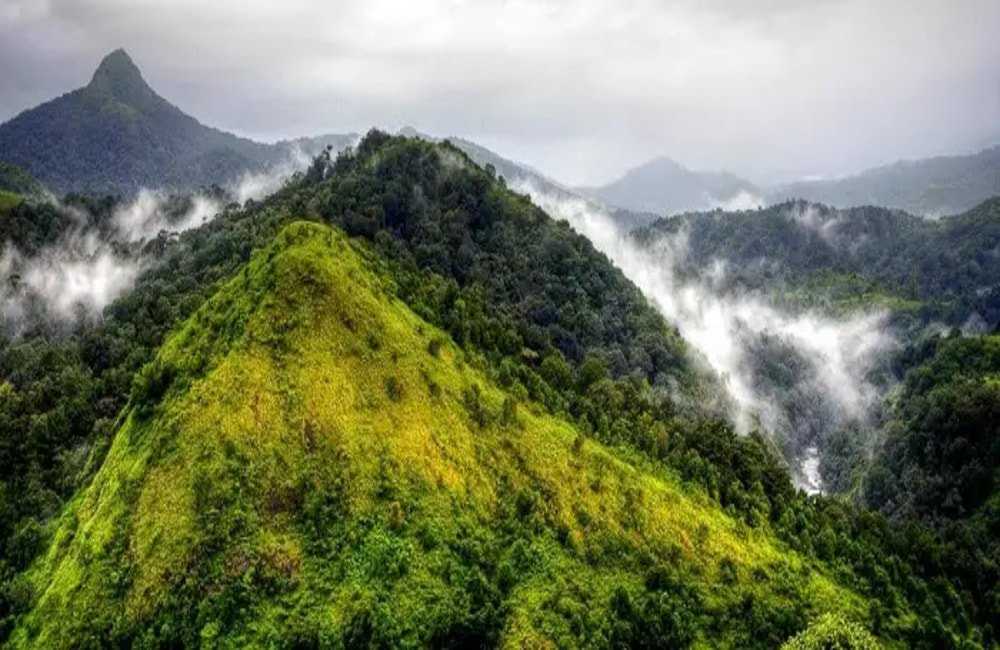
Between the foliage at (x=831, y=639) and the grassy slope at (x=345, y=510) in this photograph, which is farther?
the foliage at (x=831, y=639)

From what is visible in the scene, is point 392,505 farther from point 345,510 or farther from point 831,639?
point 831,639

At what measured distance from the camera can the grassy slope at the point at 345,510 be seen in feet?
167

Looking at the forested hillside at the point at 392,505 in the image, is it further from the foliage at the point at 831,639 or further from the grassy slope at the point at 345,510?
the foliage at the point at 831,639

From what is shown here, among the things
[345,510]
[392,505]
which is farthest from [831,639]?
[345,510]

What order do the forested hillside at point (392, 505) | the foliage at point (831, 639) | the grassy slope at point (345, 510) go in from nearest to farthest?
1. the grassy slope at point (345, 510)
2. the forested hillside at point (392, 505)
3. the foliage at point (831, 639)

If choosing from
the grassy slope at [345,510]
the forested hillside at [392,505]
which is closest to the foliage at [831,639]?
the forested hillside at [392,505]

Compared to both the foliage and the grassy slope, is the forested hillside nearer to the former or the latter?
the grassy slope

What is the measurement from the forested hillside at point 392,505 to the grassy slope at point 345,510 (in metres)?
0.17

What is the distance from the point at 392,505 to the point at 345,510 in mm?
3251

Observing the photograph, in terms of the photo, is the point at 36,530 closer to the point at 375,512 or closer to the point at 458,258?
the point at 375,512

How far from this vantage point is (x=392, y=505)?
188 feet

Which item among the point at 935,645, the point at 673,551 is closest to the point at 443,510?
the point at 673,551

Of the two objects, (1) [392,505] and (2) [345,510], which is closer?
(2) [345,510]

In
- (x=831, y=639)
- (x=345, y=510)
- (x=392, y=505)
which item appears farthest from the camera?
(x=831, y=639)
